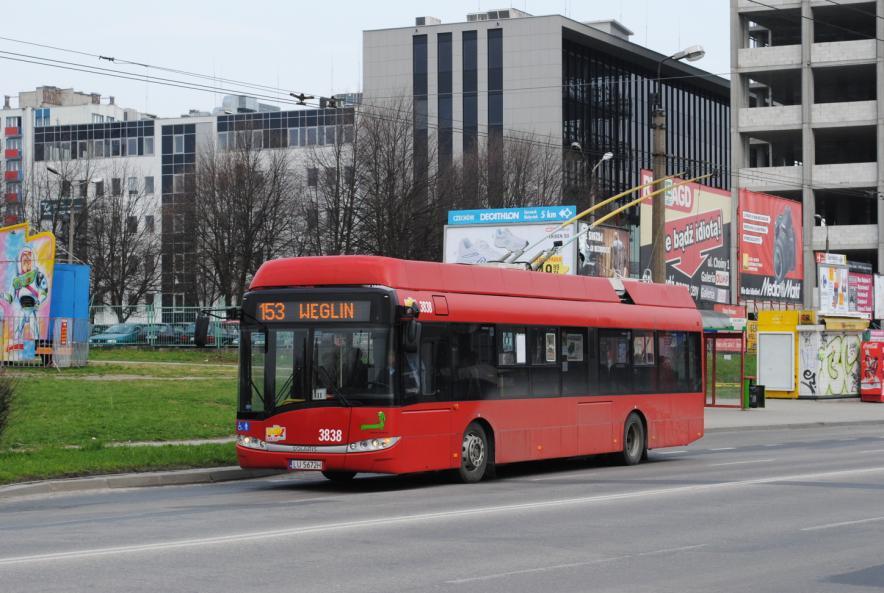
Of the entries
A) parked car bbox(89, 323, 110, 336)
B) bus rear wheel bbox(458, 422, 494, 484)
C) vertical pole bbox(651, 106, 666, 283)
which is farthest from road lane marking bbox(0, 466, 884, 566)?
parked car bbox(89, 323, 110, 336)

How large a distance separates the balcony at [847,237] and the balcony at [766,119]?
6635 mm

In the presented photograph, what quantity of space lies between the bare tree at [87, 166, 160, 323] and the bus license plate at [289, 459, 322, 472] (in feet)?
205

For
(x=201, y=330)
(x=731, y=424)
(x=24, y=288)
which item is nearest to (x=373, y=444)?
(x=201, y=330)

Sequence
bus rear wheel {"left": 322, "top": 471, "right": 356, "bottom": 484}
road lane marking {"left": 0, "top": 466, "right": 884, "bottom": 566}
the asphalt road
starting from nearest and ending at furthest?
the asphalt road < road lane marking {"left": 0, "top": 466, "right": 884, "bottom": 566} < bus rear wheel {"left": 322, "top": 471, "right": 356, "bottom": 484}

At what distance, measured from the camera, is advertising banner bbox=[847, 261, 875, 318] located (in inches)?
2228

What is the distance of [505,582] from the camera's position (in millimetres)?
9875

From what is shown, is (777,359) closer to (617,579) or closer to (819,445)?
(819,445)

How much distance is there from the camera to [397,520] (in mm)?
13773

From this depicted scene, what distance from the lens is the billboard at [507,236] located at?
46.4 meters

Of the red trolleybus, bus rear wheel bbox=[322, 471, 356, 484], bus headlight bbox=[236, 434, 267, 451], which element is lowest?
bus rear wheel bbox=[322, 471, 356, 484]

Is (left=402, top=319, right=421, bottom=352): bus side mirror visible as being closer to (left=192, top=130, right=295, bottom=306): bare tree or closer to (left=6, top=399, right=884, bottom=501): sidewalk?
(left=6, top=399, right=884, bottom=501): sidewalk

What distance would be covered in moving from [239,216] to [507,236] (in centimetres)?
2612

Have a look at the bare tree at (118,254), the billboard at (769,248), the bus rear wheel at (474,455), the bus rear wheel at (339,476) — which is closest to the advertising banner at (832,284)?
the billboard at (769,248)

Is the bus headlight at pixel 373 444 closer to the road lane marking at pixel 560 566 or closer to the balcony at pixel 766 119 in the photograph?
the road lane marking at pixel 560 566
